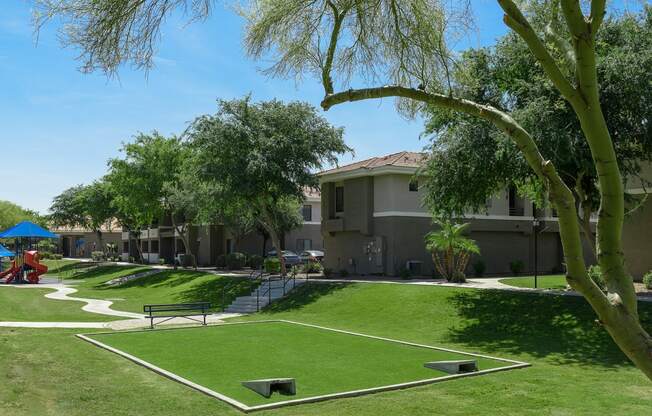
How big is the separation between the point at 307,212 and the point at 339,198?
48.3ft

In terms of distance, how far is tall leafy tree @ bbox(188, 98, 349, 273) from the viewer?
112ft

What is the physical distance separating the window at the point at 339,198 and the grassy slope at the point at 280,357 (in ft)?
68.1

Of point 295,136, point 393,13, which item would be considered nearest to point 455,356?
point 393,13

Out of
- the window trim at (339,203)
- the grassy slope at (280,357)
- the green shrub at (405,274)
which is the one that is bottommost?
the grassy slope at (280,357)

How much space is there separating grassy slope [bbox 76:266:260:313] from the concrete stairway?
740mm

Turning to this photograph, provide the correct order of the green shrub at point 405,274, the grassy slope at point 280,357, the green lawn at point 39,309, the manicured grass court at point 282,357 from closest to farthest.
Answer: the manicured grass court at point 282,357 → the grassy slope at point 280,357 → the green lawn at point 39,309 → the green shrub at point 405,274

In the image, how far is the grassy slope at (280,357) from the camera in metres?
12.6

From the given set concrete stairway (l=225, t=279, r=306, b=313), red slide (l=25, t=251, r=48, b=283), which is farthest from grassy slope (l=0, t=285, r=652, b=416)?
red slide (l=25, t=251, r=48, b=283)

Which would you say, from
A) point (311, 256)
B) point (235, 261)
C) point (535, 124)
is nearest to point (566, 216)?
point (535, 124)

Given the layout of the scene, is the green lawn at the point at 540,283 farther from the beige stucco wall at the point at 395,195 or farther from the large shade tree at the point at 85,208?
the large shade tree at the point at 85,208

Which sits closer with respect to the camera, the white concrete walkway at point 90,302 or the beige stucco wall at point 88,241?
the white concrete walkway at point 90,302

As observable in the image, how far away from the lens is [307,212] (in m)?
56.0

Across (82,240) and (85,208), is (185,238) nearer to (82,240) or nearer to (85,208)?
(85,208)

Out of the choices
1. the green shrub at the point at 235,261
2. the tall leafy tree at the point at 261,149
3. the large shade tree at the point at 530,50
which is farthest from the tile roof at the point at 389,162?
the large shade tree at the point at 530,50
